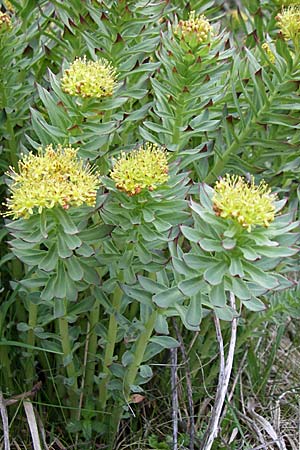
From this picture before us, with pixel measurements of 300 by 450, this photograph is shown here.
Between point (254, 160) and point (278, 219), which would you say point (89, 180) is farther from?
point (254, 160)

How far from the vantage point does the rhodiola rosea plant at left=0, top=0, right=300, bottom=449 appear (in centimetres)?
133

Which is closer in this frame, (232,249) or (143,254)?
(232,249)

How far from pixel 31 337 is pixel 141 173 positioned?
0.76 m

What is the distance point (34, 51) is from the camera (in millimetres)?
1946

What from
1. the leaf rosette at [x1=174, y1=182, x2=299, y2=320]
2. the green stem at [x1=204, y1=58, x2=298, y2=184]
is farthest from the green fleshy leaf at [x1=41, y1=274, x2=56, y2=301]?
the green stem at [x1=204, y1=58, x2=298, y2=184]

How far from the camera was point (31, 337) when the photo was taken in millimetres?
1874

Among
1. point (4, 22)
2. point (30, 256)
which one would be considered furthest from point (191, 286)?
point (4, 22)

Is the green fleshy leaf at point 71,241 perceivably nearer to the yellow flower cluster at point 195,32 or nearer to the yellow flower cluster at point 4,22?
the yellow flower cluster at point 195,32

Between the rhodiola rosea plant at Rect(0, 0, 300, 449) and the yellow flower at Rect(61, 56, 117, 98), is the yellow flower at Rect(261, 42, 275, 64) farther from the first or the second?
the yellow flower at Rect(61, 56, 117, 98)

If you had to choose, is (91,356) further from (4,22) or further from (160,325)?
(4,22)

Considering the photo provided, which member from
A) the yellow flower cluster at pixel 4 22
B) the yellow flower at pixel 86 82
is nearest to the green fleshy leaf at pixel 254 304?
the yellow flower at pixel 86 82

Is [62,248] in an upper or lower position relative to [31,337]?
upper

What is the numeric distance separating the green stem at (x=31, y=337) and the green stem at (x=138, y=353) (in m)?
0.32

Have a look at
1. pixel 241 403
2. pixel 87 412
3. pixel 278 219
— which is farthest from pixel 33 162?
pixel 241 403
